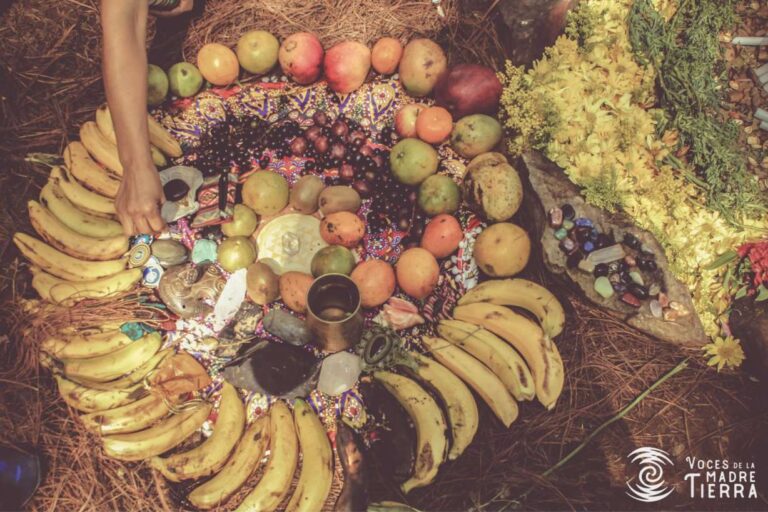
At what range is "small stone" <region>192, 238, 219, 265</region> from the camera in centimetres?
292

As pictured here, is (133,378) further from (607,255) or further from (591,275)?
(607,255)

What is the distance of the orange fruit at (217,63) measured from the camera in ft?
11.2

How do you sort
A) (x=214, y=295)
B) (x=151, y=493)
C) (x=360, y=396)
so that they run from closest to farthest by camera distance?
1. (x=151, y=493)
2. (x=360, y=396)
3. (x=214, y=295)

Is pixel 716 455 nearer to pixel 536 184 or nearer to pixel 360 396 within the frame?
pixel 536 184

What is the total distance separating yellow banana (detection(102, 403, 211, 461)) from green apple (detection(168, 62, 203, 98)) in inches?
91.2

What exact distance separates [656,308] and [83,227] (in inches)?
134

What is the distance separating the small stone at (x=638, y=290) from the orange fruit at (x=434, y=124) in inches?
59.8

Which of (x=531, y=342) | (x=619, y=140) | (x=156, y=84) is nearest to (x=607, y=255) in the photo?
(x=531, y=342)

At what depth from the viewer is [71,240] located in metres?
2.73

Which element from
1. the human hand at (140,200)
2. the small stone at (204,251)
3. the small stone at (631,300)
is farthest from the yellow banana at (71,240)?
the small stone at (631,300)

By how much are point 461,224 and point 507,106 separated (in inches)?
34.1

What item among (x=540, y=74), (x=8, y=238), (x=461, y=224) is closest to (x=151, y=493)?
(x=8, y=238)

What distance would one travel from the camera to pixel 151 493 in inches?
94.6

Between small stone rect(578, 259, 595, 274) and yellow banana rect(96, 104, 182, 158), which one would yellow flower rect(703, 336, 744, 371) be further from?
yellow banana rect(96, 104, 182, 158)
